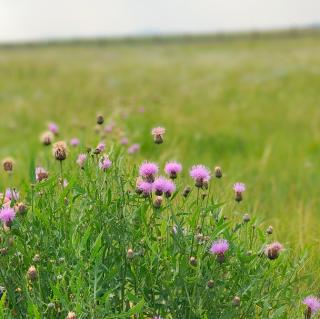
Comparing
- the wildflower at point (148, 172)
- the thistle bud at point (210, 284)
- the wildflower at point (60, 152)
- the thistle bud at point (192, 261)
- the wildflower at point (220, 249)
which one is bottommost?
the thistle bud at point (210, 284)

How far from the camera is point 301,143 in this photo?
25.2 ft

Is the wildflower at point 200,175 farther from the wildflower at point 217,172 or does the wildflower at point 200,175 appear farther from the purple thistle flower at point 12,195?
the purple thistle flower at point 12,195

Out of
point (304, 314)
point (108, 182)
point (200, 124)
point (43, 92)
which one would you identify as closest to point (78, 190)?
point (108, 182)

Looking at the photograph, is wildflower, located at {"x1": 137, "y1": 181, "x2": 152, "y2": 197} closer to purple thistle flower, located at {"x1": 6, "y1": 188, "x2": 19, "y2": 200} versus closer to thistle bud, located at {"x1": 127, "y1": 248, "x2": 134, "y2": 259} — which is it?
thistle bud, located at {"x1": 127, "y1": 248, "x2": 134, "y2": 259}

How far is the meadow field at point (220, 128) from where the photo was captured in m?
3.55

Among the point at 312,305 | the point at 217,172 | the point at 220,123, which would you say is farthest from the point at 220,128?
the point at 312,305

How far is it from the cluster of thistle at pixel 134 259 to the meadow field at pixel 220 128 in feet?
0.46

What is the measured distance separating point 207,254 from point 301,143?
5880 mm

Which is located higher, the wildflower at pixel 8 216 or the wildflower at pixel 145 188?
the wildflower at pixel 145 188

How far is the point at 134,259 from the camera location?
1.99m

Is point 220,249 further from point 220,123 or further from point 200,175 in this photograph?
point 220,123

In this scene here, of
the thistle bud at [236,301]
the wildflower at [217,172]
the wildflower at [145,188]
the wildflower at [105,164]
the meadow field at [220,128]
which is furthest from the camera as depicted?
the meadow field at [220,128]

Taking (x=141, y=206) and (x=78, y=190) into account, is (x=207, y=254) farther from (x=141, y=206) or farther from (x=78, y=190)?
(x=78, y=190)

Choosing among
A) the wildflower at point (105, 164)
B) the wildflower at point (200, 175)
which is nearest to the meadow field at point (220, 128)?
the wildflower at point (200, 175)
